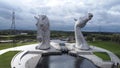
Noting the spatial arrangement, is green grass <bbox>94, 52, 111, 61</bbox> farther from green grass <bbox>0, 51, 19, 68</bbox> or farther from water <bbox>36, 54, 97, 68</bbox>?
green grass <bbox>0, 51, 19, 68</bbox>

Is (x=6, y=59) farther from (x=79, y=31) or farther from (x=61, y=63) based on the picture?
(x=79, y=31)

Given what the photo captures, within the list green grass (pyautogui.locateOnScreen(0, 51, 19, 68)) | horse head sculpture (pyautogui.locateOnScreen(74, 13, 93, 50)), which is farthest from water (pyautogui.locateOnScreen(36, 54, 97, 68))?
horse head sculpture (pyautogui.locateOnScreen(74, 13, 93, 50))

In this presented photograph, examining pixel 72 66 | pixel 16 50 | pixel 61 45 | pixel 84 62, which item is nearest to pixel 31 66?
pixel 72 66

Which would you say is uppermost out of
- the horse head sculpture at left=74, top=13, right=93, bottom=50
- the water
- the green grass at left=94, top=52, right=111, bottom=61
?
the horse head sculpture at left=74, top=13, right=93, bottom=50

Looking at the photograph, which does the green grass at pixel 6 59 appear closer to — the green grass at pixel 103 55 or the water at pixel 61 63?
the water at pixel 61 63

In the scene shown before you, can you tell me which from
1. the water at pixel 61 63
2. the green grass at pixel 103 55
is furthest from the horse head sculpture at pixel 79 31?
the water at pixel 61 63

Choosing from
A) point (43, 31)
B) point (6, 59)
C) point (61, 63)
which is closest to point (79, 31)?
point (43, 31)

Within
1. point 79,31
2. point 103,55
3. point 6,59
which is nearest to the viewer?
point 6,59

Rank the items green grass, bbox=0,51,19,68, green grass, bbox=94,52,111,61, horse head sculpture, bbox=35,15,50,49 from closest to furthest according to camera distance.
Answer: green grass, bbox=0,51,19,68 → green grass, bbox=94,52,111,61 → horse head sculpture, bbox=35,15,50,49

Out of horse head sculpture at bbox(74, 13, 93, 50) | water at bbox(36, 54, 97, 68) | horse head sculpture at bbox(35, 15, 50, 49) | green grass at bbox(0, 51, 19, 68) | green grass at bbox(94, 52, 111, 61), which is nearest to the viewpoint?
green grass at bbox(0, 51, 19, 68)

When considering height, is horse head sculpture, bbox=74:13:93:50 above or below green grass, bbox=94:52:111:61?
above

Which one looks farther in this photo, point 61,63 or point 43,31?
point 43,31

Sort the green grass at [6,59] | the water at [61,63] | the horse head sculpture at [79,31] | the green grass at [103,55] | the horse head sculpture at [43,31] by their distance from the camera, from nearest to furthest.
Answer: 1. the green grass at [6,59]
2. the water at [61,63]
3. the green grass at [103,55]
4. the horse head sculpture at [43,31]
5. the horse head sculpture at [79,31]
